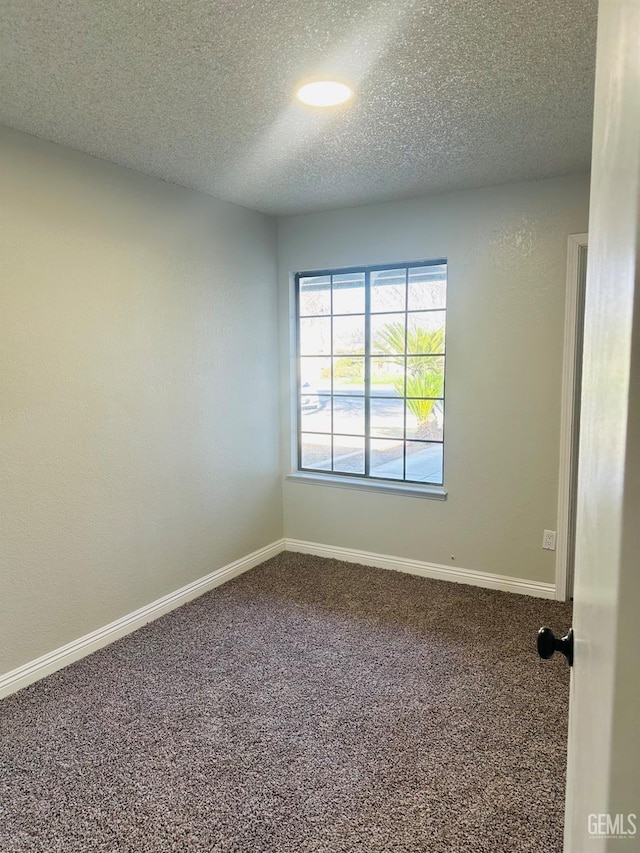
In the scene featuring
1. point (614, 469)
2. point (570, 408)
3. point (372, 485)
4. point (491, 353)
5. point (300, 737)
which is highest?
point (491, 353)

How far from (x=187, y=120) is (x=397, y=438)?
2.29m

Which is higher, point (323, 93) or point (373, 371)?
point (323, 93)

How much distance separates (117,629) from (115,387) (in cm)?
125

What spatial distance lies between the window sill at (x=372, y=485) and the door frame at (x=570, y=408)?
717 millimetres

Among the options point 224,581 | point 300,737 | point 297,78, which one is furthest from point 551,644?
point 224,581

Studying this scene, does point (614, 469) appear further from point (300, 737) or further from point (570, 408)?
point (570, 408)

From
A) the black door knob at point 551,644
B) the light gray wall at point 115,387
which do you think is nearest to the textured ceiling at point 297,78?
the light gray wall at point 115,387

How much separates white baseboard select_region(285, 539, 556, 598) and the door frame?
157 mm

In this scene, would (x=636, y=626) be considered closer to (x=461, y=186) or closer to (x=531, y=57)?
(x=531, y=57)

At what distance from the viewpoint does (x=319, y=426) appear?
410cm

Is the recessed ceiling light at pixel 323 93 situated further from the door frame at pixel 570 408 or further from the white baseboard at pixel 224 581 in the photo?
the white baseboard at pixel 224 581

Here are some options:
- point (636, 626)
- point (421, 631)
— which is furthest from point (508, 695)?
point (636, 626)

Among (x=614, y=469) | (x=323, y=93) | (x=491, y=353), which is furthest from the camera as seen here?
(x=491, y=353)

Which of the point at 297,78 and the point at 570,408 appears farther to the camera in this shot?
the point at 570,408
